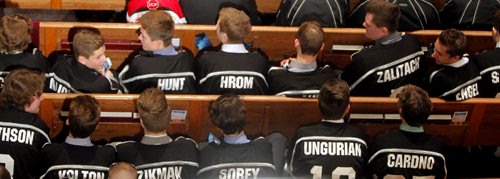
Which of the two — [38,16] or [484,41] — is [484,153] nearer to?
[484,41]

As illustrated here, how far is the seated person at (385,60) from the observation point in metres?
5.28

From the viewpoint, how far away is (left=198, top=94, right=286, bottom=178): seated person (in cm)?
435

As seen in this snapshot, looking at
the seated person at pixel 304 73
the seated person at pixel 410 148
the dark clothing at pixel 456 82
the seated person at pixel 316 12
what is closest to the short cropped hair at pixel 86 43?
the seated person at pixel 304 73

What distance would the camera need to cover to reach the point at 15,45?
500 cm

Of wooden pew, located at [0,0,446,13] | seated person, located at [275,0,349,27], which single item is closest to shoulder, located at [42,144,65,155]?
wooden pew, located at [0,0,446,13]

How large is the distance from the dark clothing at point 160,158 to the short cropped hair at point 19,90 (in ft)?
1.93

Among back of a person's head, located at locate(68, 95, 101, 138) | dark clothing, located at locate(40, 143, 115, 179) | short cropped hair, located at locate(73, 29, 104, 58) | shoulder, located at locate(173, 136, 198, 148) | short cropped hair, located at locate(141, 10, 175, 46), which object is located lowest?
dark clothing, located at locate(40, 143, 115, 179)

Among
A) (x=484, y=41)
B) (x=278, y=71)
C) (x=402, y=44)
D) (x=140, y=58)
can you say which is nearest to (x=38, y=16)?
(x=140, y=58)

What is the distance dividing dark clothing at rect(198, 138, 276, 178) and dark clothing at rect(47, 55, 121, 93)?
929 mm

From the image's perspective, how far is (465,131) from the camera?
5254mm

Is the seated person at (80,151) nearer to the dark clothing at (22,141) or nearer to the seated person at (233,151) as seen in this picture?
the dark clothing at (22,141)

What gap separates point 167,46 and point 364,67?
1.30 metres

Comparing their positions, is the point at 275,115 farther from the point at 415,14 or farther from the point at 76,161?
the point at 415,14

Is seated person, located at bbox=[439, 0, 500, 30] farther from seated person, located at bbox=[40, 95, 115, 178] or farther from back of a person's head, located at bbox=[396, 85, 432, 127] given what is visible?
seated person, located at bbox=[40, 95, 115, 178]
